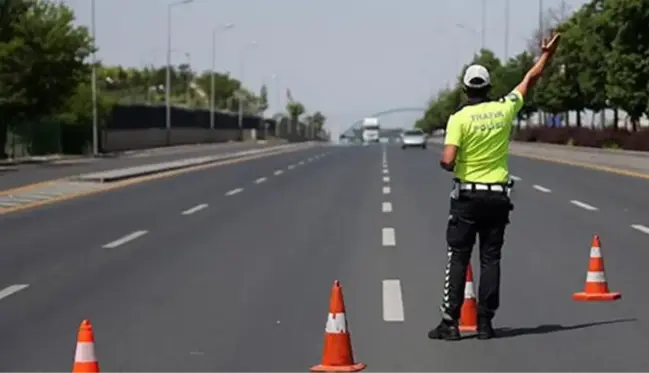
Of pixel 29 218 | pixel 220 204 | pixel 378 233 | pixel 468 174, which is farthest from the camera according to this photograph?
pixel 220 204

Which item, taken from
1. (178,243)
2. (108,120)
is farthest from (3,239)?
(108,120)

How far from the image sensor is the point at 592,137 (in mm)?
72250

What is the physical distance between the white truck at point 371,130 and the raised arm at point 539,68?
5709 inches

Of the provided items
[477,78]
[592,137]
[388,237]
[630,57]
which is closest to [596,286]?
[477,78]

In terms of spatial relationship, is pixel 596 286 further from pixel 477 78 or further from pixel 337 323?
pixel 337 323

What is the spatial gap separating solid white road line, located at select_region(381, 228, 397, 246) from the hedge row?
4104cm

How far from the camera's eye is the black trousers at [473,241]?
995 centimetres

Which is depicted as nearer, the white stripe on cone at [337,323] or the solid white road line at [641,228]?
the white stripe on cone at [337,323]

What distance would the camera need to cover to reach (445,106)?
164 meters

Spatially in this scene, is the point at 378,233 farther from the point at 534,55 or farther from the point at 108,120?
the point at 534,55

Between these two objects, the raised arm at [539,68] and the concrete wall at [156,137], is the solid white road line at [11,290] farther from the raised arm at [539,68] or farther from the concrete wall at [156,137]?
the concrete wall at [156,137]

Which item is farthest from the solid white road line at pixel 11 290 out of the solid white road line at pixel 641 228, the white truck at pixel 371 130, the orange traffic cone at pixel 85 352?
the white truck at pixel 371 130

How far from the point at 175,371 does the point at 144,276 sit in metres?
5.55

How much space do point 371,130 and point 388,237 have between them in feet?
460
